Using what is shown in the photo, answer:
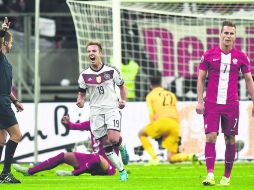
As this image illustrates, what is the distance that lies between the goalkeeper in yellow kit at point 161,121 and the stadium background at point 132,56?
552mm

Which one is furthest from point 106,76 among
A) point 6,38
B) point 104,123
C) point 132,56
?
point 132,56

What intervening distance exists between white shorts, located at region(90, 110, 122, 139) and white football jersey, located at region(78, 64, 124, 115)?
7cm

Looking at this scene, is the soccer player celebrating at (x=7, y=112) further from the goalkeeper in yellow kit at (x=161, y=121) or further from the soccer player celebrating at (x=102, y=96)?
the goalkeeper in yellow kit at (x=161, y=121)

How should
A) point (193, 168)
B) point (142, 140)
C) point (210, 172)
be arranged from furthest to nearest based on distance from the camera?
point (142, 140) → point (193, 168) → point (210, 172)

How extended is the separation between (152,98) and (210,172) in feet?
22.8

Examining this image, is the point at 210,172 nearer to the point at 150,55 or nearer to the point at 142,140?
the point at 142,140

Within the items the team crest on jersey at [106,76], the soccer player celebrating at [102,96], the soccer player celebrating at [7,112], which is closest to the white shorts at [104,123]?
the soccer player celebrating at [102,96]

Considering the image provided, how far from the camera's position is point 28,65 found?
875 inches

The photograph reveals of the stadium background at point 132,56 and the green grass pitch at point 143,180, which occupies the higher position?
the stadium background at point 132,56

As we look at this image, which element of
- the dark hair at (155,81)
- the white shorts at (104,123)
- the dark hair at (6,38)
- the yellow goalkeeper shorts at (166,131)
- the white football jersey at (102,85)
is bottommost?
the yellow goalkeeper shorts at (166,131)

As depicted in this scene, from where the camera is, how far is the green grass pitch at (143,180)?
11906 millimetres

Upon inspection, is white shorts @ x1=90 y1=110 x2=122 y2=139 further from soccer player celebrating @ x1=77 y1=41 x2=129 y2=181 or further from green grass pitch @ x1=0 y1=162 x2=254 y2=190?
green grass pitch @ x1=0 y1=162 x2=254 y2=190

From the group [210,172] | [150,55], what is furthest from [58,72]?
[210,172]

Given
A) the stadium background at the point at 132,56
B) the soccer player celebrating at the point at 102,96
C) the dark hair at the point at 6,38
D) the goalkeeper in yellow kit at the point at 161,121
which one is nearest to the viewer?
the dark hair at the point at 6,38
